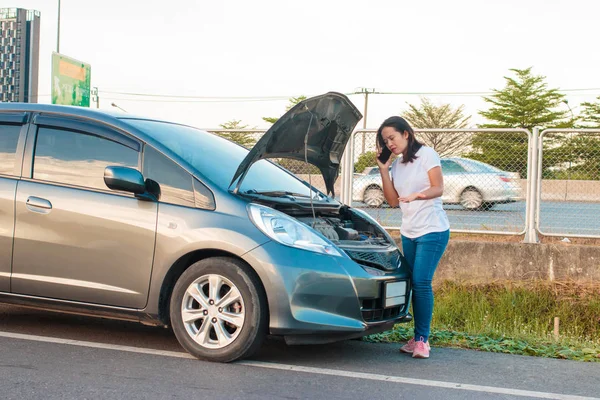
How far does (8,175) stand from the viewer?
536 centimetres

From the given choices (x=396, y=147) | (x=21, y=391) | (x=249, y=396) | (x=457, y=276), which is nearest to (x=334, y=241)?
(x=396, y=147)

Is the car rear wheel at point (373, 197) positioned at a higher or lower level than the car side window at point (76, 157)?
lower

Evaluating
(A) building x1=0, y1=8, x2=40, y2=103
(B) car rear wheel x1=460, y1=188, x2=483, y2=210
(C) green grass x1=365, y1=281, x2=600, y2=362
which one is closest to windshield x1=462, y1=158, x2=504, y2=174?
(B) car rear wheel x1=460, y1=188, x2=483, y2=210

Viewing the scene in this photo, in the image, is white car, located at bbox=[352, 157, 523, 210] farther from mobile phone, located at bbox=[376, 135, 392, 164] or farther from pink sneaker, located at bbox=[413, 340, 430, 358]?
pink sneaker, located at bbox=[413, 340, 430, 358]

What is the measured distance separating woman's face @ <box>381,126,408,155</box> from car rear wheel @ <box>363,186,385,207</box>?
404 centimetres

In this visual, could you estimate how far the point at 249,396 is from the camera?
158 inches

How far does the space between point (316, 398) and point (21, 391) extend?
1.55 m

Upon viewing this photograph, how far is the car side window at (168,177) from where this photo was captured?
4895 mm

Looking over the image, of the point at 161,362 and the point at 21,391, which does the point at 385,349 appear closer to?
the point at 161,362

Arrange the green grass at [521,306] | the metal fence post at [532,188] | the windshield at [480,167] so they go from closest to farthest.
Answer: the green grass at [521,306] → the metal fence post at [532,188] → the windshield at [480,167]

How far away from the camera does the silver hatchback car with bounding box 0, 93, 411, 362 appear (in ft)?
15.2

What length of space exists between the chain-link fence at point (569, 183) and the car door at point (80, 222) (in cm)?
535

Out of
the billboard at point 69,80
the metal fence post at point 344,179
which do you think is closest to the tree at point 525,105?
the billboard at point 69,80

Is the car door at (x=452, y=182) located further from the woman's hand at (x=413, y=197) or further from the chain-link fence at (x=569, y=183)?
the woman's hand at (x=413, y=197)
